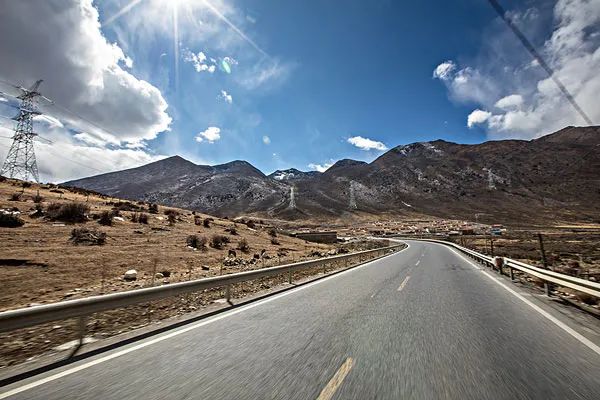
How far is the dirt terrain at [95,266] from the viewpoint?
6482 mm

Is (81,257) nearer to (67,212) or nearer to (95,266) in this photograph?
(95,266)

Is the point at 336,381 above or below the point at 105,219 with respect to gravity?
below

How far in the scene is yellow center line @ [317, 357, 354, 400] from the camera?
127 inches

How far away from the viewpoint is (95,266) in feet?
47.1

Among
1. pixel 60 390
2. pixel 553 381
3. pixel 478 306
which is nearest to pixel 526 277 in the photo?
pixel 478 306

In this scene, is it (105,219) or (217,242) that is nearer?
(105,219)

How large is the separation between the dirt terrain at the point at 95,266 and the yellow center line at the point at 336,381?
14.3ft

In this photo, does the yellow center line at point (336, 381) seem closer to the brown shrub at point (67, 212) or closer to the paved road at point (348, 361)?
the paved road at point (348, 361)

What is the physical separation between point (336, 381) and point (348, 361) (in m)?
0.64

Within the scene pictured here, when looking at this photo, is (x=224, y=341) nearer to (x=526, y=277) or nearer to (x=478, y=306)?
(x=478, y=306)

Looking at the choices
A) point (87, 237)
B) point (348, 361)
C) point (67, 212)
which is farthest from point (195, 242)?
point (348, 361)

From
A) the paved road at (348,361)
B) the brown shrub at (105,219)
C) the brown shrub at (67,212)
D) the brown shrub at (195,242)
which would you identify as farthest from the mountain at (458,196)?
the paved road at (348,361)

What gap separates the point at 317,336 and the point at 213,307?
369cm

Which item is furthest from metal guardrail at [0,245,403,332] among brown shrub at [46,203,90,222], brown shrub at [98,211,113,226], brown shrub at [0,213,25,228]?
brown shrub at [46,203,90,222]
